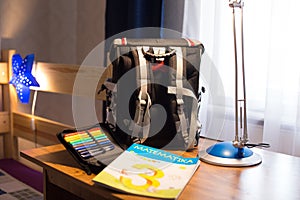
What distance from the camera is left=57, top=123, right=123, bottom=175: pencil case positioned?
92cm

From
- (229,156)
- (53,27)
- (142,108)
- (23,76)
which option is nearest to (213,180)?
(229,156)

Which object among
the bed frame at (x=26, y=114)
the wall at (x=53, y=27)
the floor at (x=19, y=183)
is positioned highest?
the wall at (x=53, y=27)

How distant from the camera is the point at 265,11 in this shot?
1.49 metres

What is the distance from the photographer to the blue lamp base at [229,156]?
1.01 m

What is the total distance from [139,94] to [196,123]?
207mm

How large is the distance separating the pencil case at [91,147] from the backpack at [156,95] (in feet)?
0.17

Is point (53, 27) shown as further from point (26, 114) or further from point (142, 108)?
point (142, 108)

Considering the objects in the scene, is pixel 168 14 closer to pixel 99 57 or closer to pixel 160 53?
pixel 99 57

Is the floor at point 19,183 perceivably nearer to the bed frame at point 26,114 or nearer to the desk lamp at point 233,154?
the bed frame at point 26,114

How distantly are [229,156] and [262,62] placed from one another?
25.5 inches

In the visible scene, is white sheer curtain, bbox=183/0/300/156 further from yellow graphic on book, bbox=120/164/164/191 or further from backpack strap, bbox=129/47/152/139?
yellow graphic on book, bbox=120/164/164/191

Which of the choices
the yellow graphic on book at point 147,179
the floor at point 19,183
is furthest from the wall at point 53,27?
the yellow graphic on book at point 147,179

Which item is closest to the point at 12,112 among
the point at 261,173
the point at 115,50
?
the point at 115,50

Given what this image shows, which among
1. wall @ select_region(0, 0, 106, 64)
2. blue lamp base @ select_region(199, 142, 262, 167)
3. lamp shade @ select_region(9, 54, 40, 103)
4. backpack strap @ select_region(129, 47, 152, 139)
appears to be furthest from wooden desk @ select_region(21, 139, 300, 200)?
wall @ select_region(0, 0, 106, 64)
